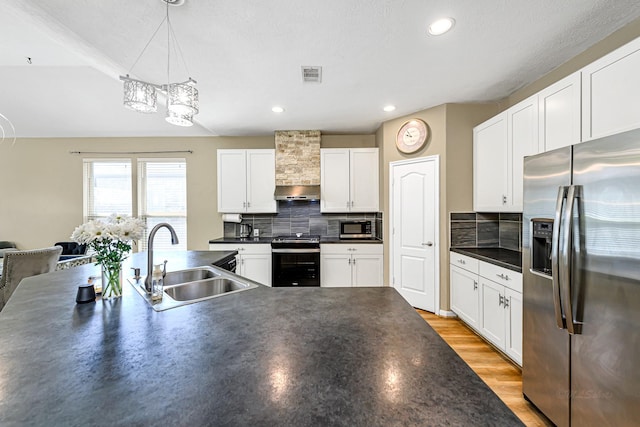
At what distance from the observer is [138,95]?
1.75 meters

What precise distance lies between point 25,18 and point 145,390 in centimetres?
258

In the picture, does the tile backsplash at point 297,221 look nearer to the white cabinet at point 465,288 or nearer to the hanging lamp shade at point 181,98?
the white cabinet at point 465,288

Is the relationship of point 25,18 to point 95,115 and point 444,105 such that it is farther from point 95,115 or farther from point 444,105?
point 444,105

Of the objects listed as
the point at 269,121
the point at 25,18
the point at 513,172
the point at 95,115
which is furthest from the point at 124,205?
the point at 513,172

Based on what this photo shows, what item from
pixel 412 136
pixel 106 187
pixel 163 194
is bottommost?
pixel 163 194

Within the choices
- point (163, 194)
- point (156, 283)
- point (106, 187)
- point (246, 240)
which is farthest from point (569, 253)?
point (106, 187)

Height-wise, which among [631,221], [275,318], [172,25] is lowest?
[275,318]

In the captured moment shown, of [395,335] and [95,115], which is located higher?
[95,115]

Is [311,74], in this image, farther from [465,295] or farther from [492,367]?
[492,367]

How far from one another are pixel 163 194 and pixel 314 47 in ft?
12.8

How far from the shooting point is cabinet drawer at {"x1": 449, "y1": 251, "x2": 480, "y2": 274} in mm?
2627

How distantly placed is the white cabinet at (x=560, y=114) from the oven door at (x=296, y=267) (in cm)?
278

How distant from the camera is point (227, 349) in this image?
2.86 feet

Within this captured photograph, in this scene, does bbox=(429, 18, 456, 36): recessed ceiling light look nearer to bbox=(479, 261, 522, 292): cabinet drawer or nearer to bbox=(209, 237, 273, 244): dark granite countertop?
bbox=(479, 261, 522, 292): cabinet drawer
